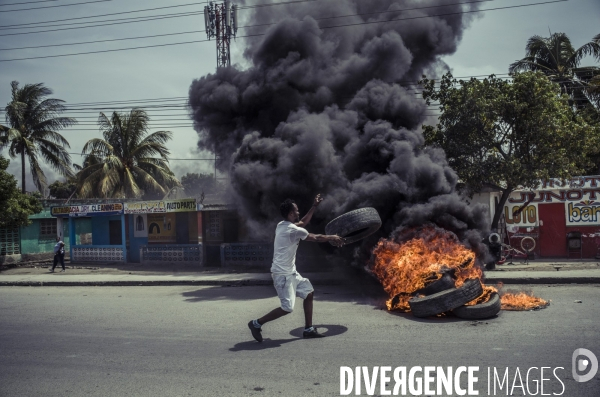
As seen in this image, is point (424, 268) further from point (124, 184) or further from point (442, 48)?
point (124, 184)

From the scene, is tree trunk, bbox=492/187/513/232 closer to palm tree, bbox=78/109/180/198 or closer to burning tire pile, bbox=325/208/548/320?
burning tire pile, bbox=325/208/548/320

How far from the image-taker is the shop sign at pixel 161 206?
61.7 ft

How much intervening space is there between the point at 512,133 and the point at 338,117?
A: 499 centimetres

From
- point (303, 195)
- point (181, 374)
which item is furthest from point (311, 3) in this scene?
point (181, 374)

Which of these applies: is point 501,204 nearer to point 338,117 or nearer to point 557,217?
point 557,217

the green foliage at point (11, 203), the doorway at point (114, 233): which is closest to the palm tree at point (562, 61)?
the doorway at point (114, 233)

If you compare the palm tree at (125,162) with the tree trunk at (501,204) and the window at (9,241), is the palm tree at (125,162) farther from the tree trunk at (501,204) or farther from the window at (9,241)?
the tree trunk at (501,204)

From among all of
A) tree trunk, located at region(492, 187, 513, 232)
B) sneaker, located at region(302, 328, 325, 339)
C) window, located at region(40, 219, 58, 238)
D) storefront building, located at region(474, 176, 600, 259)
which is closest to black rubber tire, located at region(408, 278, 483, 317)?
sneaker, located at region(302, 328, 325, 339)

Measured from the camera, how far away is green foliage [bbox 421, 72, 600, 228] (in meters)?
13.1

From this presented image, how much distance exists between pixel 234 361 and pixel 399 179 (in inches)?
265

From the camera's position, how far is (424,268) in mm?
8500

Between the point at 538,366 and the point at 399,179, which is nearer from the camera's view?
the point at 538,366

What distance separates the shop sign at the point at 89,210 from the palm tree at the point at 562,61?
1988 cm

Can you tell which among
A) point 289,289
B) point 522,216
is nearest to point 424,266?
point 289,289
